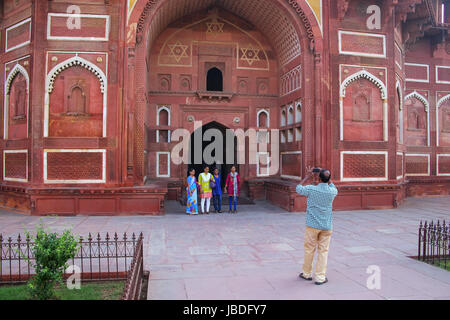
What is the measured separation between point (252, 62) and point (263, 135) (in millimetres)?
2616

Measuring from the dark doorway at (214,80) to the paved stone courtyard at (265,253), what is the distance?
525cm

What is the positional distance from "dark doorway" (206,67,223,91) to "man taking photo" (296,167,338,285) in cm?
951

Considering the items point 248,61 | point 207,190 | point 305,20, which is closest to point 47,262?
point 207,190

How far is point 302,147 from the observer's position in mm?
→ 10891

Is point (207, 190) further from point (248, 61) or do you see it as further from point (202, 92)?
point (248, 61)

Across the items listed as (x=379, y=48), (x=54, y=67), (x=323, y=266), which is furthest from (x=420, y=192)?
(x=54, y=67)

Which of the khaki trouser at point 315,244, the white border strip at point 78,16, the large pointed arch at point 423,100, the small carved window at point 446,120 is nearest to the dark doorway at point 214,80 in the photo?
the white border strip at point 78,16

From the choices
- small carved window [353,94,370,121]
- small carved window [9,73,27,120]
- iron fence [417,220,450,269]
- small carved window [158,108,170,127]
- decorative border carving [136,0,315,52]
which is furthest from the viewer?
small carved window [158,108,170,127]

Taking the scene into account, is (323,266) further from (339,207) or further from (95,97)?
(95,97)

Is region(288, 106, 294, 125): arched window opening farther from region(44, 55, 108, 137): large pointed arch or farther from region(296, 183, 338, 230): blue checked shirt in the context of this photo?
region(296, 183, 338, 230): blue checked shirt

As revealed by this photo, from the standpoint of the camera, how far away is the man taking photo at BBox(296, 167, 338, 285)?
4262 mm

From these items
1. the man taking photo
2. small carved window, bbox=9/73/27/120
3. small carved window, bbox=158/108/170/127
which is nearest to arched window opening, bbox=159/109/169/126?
small carved window, bbox=158/108/170/127

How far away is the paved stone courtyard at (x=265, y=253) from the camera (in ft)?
13.2

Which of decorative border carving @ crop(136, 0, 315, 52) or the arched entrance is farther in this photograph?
the arched entrance
